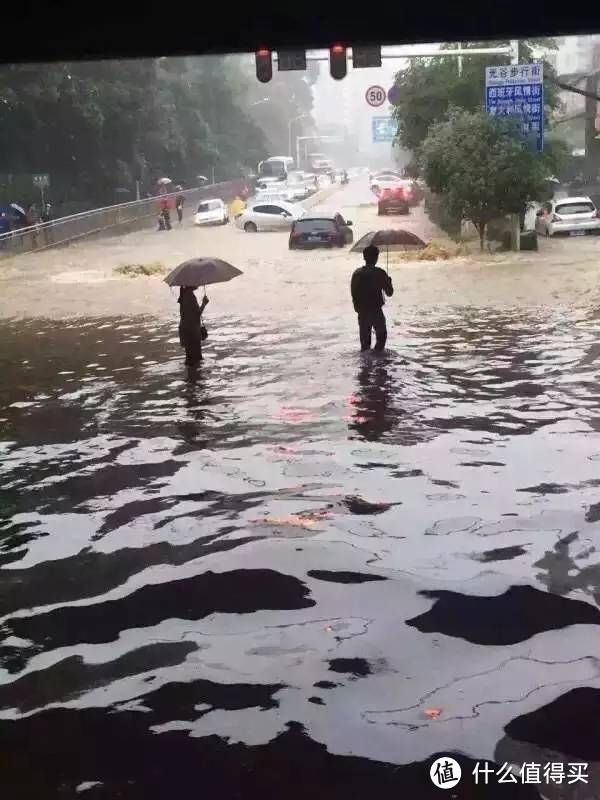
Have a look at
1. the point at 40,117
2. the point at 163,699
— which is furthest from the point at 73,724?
the point at 40,117

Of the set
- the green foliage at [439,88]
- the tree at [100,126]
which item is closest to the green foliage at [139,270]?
the green foliage at [439,88]

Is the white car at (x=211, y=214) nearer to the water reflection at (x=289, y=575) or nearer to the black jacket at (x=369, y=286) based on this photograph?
the black jacket at (x=369, y=286)

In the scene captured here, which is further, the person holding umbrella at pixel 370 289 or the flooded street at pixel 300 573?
the person holding umbrella at pixel 370 289

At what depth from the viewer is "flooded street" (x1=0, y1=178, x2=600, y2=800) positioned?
4.68 metres

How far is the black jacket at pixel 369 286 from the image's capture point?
13602 millimetres

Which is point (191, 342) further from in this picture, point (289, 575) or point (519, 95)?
point (519, 95)

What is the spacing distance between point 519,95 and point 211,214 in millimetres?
21331

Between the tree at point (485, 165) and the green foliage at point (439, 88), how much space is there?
15.8 ft

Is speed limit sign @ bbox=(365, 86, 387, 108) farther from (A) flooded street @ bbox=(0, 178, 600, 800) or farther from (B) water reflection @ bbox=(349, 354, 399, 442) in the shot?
(B) water reflection @ bbox=(349, 354, 399, 442)

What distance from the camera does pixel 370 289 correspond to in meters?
13.8

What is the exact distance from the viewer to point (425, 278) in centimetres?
2616

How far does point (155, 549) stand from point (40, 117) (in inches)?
1631

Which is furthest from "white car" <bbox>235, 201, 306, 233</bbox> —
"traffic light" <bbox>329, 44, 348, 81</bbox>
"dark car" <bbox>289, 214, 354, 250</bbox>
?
"traffic light" <bbox>329, 44, 348, 81</bbox>

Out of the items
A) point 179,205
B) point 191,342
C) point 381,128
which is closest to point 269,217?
point 179,205
